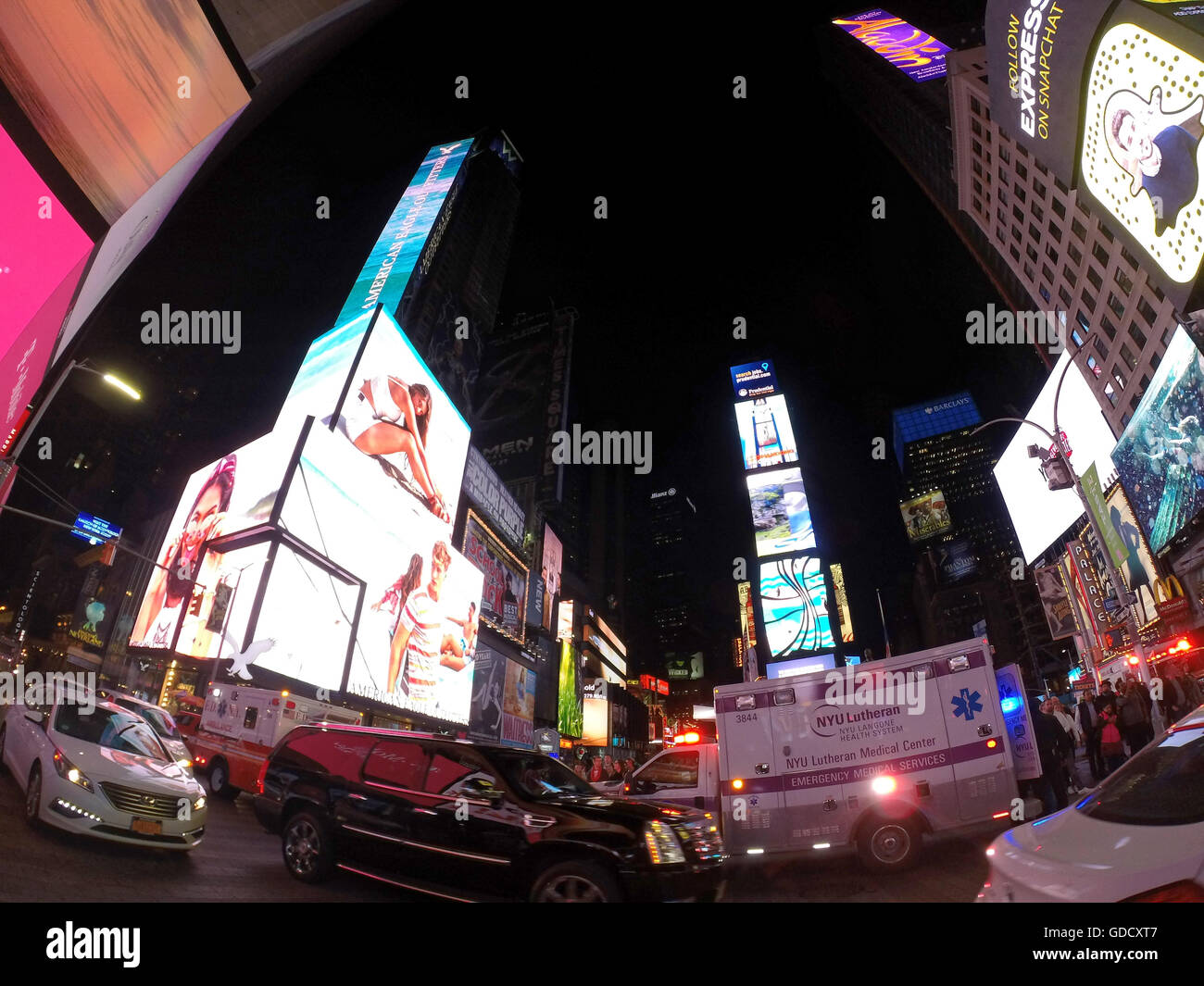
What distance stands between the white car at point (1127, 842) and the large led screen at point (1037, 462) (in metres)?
35.1

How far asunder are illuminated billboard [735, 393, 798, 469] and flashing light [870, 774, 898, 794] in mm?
43408

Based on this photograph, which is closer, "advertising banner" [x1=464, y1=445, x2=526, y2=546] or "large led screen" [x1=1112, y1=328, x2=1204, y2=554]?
"large led screen" [x1=1112, y1=328, x2=1204, y2=554]

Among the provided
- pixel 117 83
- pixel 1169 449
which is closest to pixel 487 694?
pixel 117 83

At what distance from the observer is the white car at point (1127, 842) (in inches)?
99.8

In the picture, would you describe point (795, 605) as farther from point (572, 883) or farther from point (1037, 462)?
point (572, 883)

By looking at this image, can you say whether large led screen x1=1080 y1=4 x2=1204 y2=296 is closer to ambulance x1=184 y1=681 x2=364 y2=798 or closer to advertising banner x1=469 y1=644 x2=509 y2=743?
ambulance x1=184 y1=681 x2=364 y2=798

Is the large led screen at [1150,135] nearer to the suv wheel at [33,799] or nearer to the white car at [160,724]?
the white car at [160,724]

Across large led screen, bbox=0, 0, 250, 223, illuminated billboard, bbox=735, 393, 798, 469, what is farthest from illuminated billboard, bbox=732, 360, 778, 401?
large led screen, bbox=0, 0, 250, 223

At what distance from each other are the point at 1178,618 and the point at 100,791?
3813cm

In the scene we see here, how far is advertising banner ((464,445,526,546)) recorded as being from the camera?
38.2 meters

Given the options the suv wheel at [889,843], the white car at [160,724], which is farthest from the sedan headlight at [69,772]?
the suv wheel at [889,843]

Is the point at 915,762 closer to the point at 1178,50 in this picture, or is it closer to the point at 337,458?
the point at 1178,50

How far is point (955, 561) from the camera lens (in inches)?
4437

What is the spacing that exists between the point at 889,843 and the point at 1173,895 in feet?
23.8
